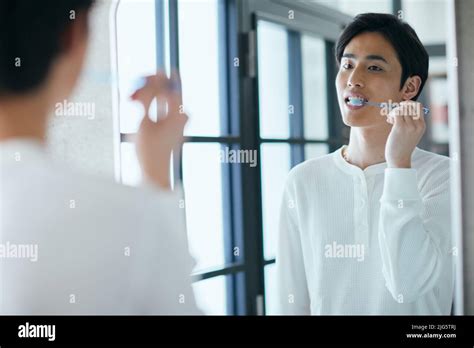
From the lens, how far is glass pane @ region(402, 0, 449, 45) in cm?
139

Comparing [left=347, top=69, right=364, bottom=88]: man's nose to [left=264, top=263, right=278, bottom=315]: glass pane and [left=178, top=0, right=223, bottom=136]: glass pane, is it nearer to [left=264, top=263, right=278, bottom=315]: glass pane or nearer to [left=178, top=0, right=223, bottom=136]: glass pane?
[left=178, top=0, right=223, bottom=136]: glass pane

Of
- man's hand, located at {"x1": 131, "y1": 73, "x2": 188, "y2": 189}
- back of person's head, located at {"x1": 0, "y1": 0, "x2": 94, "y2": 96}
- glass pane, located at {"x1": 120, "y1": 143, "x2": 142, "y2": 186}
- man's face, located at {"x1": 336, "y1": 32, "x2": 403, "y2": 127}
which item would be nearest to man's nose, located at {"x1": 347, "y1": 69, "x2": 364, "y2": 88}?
man's face, located at {"x1": 336, "y1": 32, "x2": 403, "y2": 127}

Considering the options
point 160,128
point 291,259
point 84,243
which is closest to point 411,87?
point 291,259

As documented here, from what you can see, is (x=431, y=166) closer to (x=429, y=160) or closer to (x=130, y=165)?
(x=429, y=160)

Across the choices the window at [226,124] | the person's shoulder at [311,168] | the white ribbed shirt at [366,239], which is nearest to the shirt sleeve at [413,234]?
the white ribbed shirt at [366,239]

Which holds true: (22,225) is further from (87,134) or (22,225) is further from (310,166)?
(310,166)

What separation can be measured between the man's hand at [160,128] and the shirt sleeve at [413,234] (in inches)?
18.5

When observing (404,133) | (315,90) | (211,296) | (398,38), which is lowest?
(211,296)

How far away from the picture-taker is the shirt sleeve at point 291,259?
142cm

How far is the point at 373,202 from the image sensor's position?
1.38 m

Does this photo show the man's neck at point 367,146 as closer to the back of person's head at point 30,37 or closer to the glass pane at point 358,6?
the glass pane at point 358,6

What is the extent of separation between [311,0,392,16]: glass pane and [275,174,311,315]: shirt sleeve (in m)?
0.39

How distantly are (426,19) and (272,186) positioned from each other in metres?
0.49

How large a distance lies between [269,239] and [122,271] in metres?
0.34
